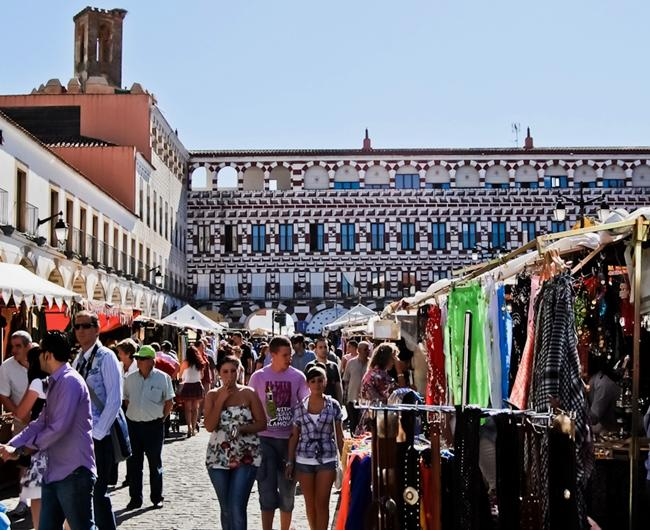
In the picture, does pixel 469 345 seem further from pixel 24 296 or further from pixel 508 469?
pixel 24 296

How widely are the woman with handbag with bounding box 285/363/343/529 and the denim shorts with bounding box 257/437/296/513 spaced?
0.31 m

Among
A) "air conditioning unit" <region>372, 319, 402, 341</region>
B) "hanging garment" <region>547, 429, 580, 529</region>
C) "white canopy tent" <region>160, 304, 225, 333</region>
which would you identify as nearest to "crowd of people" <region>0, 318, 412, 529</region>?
"hanging garment" <region>547, 429, 580, 529</region>

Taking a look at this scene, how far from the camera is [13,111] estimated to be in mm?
46000

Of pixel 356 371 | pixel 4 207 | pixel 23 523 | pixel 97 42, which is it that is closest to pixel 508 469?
pixel 23 523

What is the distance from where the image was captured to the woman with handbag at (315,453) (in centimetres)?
820

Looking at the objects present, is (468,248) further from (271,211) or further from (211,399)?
(211,399)

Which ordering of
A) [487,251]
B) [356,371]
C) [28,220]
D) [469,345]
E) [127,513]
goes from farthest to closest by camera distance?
1. [487,251]
2. [28,220]
3. [356,371]
4. [127,513]
5. [469,345]

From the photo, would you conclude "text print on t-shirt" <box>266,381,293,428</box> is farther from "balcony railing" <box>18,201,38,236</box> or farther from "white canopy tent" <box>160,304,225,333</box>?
"balcony railing" <box>18,201,38,236</box>

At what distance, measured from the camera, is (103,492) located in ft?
26.8

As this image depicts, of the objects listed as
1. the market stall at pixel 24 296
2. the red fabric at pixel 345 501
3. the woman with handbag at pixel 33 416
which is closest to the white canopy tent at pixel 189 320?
the market stall at pixel 24 296

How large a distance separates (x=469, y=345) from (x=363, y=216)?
5213cm

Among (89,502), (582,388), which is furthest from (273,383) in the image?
(582,388)

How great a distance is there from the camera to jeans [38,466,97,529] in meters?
Result: 6.76

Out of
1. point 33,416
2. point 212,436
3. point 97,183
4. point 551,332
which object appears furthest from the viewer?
point 97,183
